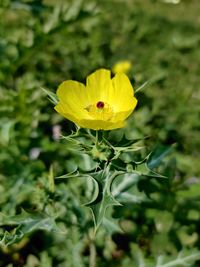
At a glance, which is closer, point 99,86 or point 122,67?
point 99,86

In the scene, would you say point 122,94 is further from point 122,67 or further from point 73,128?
point 122,67

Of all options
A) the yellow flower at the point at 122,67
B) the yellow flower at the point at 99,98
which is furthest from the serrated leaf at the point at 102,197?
the yellow flower at the point at 122,67

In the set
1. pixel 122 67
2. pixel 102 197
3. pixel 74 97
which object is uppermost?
pixel 122 67


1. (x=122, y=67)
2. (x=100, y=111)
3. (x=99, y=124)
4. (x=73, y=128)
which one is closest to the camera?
(x=99, y=124)

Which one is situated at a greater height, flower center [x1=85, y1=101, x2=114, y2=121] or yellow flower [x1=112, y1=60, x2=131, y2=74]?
yellow flower [x1=112, y1=60, x2=131, y2=74]

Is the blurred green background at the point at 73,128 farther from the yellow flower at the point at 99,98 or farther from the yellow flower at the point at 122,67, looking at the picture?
the yellow flower at the point at 99,98

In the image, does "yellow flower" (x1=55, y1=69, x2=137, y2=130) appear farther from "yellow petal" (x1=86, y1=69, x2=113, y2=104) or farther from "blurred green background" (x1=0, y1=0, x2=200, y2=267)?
"blurred green background" (x1=0, y1=0, x2=200, y2=267)

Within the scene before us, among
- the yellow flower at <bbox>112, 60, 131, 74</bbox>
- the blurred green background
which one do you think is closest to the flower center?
the blurred green background

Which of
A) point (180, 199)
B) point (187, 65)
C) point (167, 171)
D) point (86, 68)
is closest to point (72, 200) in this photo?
point (167, 171)

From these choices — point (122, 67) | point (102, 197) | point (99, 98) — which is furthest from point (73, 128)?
point (102, 197)
